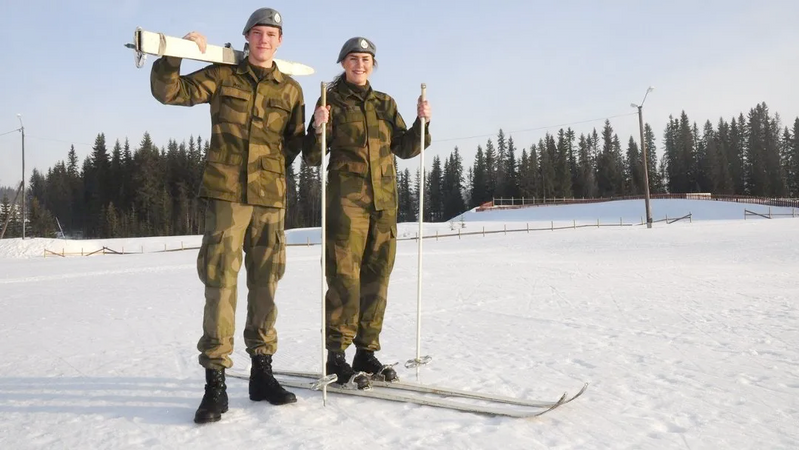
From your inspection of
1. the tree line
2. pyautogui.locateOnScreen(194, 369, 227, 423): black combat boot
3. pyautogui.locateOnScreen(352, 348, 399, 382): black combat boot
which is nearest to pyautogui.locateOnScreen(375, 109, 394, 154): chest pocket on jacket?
pyautogui.locateOnScreen(352, 348, 399, 382): black combat boot

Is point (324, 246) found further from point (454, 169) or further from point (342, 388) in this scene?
point (454, 169)

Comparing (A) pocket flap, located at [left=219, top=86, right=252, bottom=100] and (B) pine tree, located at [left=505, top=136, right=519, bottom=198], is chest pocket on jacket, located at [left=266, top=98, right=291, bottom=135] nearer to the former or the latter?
(A) pocket flap, located at [left=219, top=86, right=252, bottom=100]

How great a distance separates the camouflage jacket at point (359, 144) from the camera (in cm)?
353

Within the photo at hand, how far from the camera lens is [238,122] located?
314 centimetres

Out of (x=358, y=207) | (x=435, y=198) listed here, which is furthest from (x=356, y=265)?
(x=435, y=198)

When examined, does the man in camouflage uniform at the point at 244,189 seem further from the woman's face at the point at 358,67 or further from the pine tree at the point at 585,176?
the pine tree at the point at 585,176

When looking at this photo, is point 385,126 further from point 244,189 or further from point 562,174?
point 562,174

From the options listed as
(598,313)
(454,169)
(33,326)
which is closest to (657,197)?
(454,169)

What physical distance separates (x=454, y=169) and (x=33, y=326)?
85986mm

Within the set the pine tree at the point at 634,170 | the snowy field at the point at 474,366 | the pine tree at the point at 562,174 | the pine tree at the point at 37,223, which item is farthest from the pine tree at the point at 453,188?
the snowy field at the point at 474,366

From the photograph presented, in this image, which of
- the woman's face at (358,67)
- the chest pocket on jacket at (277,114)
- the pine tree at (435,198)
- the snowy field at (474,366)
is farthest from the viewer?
the pine tree at (435,198)

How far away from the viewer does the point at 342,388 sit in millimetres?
3273

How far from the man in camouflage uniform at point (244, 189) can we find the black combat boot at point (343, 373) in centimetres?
42

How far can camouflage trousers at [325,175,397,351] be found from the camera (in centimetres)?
347
